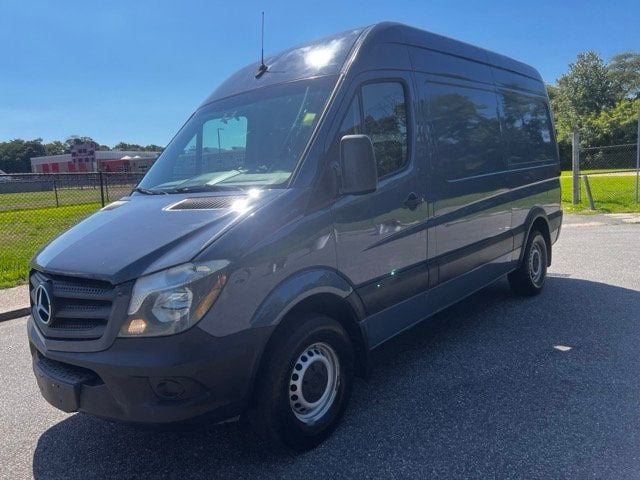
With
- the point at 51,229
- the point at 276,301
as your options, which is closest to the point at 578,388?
the point at 276,301

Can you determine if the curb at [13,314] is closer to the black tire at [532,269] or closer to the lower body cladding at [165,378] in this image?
the lower body cladding at [165,378]

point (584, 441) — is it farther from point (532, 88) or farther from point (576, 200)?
point (576, 200)

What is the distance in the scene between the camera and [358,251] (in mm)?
3406

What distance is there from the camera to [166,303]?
2510 millimetres

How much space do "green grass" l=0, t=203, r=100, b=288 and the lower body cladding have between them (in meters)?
4.62

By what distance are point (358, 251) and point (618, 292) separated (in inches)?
178

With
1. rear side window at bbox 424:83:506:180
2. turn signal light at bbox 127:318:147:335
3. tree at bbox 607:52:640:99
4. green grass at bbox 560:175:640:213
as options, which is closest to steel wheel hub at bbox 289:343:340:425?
turn signal light at bbox 127:318:147:335

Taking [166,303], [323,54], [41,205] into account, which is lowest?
[41,205]

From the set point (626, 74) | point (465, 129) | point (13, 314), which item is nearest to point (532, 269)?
point (465, 129)

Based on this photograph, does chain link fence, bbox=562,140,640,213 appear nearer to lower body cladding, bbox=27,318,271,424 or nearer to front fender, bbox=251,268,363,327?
front fender, bbox=251,268,363,327

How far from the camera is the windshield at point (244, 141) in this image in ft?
10.8

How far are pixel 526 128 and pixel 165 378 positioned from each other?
522cm

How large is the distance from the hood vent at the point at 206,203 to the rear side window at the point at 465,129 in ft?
6.55

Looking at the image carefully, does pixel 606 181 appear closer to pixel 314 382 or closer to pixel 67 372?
pixel 314 382
